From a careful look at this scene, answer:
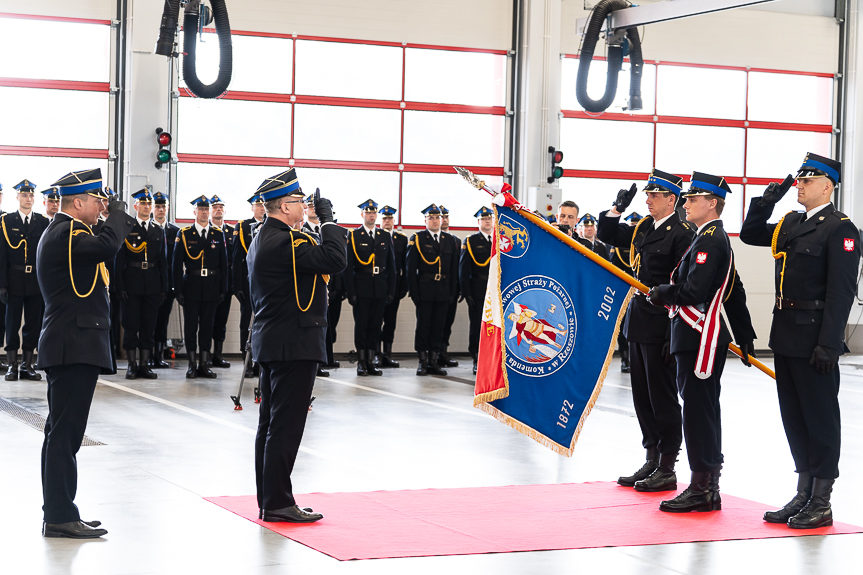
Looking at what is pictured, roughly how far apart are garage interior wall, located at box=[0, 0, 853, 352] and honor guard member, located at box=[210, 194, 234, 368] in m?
1.08

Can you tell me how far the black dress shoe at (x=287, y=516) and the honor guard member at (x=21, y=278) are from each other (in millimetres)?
6065

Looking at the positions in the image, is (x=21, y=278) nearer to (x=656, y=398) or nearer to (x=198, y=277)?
(x=198, y=277)

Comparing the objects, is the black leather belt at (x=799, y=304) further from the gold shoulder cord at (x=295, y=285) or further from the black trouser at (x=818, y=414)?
the gold shoulder cord at (x=295, y=285)

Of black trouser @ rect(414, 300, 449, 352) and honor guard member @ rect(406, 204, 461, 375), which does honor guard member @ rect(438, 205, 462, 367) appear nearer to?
honor guard member @ rect(406, 204, 461, 375)

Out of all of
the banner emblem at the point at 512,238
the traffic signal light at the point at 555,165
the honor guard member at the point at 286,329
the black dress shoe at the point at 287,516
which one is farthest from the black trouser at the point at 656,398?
the traffic signal light at the point at 555,165

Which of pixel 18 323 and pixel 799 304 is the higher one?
pixel 799 304

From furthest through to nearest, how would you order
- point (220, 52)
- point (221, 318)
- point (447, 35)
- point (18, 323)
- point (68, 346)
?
point (447, 35) → point (221, 318) → point (220, 52) → point (18, 323) → point (68, 346)

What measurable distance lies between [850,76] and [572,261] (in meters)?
11.6

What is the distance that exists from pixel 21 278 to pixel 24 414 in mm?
2609

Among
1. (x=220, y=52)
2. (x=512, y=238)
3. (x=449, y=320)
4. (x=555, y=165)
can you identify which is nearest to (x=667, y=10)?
(x=555, y=165)

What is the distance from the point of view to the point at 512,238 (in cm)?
557

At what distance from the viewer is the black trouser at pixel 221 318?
11.3 meters

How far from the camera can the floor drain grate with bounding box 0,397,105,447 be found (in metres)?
7.11

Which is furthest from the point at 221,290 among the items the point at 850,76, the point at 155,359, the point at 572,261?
the point at 850,76
